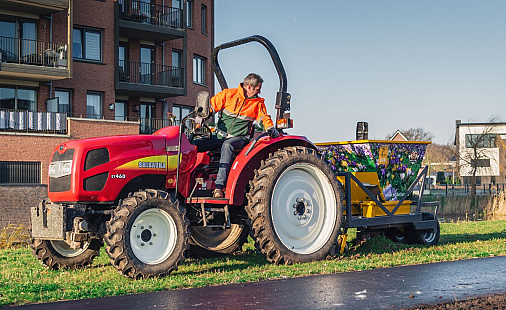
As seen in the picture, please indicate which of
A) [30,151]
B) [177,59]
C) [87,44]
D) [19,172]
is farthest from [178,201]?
[177,59]

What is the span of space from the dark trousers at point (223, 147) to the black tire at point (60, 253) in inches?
77.4

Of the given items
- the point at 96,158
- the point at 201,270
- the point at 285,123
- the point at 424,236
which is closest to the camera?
the point at 96,158

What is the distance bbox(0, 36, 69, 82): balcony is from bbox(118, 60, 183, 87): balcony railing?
439cm

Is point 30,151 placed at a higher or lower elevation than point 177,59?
lower

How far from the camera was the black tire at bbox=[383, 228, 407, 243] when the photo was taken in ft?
39.4

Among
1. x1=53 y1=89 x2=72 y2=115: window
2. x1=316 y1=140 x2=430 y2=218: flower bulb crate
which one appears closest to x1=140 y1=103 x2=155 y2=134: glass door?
x1=53 y1=89 x2=72 y2=115: window

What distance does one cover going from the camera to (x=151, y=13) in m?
34.4

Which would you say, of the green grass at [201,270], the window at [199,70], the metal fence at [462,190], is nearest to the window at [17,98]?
the window at [199,70]

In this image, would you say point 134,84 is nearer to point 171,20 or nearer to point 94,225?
point 171,20

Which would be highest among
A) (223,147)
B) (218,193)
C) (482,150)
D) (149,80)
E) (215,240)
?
(149,80)

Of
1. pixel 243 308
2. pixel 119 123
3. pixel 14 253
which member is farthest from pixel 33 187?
pixel 243 308

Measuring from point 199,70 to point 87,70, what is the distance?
30.9 feet

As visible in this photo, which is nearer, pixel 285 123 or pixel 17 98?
pixel 285 123

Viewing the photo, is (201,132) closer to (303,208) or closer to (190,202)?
(190,202)
